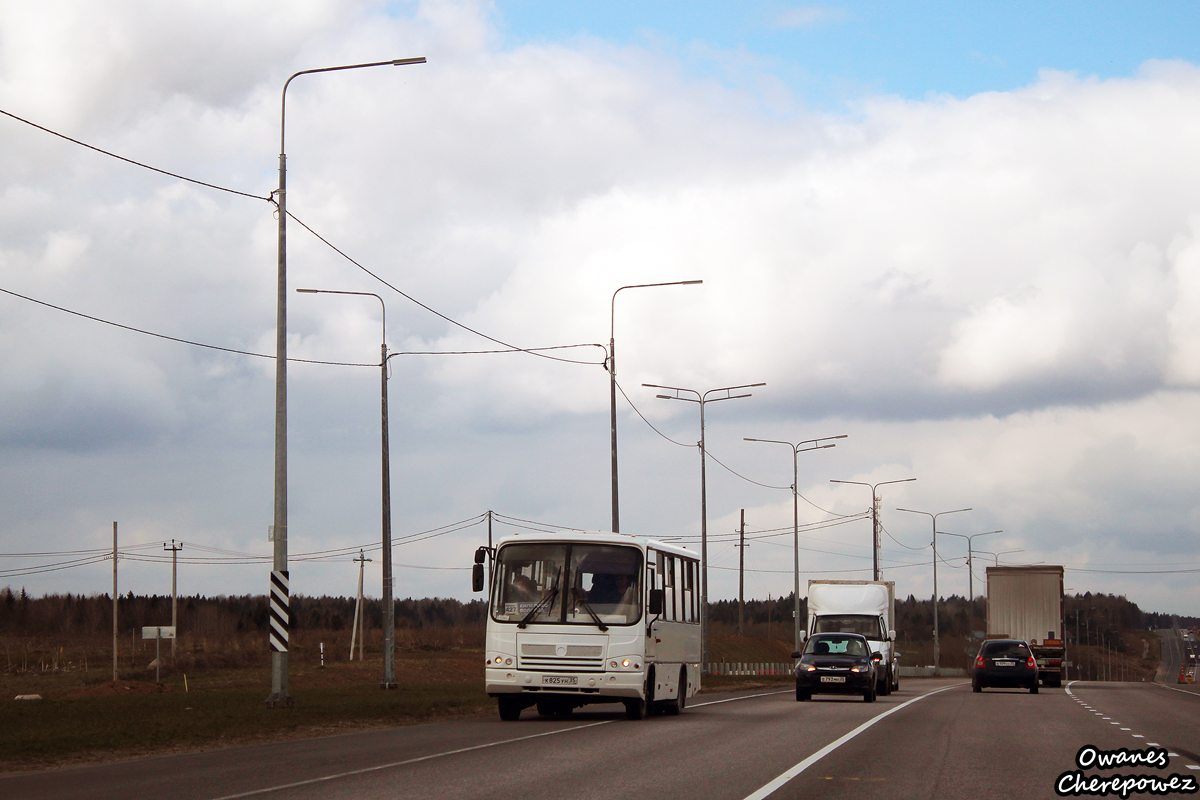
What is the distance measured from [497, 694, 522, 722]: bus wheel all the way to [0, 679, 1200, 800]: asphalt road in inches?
19.8

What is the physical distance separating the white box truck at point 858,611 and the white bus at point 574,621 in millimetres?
16070

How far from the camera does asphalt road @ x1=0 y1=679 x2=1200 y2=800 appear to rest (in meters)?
12.5

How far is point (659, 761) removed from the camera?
15062mm

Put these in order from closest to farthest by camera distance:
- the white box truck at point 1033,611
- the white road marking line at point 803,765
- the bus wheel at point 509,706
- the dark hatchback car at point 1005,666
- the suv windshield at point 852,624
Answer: the white road marking line at point 803,765 < the bus wheel at point 509,706 < the dark hatchback car at point 1005,666 < the suv windshield at point 852,624 < the white box truck at point 1033,611

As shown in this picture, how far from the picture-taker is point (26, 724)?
21.8 m

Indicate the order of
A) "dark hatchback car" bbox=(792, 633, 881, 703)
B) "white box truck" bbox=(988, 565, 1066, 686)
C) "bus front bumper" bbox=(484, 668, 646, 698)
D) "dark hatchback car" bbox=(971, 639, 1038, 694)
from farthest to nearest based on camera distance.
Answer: "white box truck" bbox=(988, 565, 1066, 686) → "dark hatchback car" bbox=(971, 639, 1038, 694) → "dark hatchback car" bbox=(792, 633, 881, 703) → "bus front bumper" bbox=(484, 668, 646, 698)

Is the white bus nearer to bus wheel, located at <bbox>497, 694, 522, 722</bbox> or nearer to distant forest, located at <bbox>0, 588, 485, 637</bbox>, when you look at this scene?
bus wheel, located at <bbox>497, 694, 522, 722</bbox>

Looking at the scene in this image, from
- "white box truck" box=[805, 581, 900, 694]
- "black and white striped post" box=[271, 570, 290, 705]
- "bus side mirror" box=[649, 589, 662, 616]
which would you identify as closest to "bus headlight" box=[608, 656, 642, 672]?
"bus side mirror" box=[649, 589, 662, 616]

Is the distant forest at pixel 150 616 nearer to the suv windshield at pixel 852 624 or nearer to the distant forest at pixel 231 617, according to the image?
the distant forest at pixel 231 617

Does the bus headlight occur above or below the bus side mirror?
below

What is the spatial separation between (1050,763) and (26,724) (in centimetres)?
1546

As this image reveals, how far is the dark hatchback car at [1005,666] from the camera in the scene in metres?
37.6

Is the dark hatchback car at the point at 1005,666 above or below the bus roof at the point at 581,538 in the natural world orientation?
below

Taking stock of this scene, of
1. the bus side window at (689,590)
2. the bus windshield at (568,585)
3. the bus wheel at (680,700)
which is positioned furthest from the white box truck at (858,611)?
the bus windshield at (568,585)
